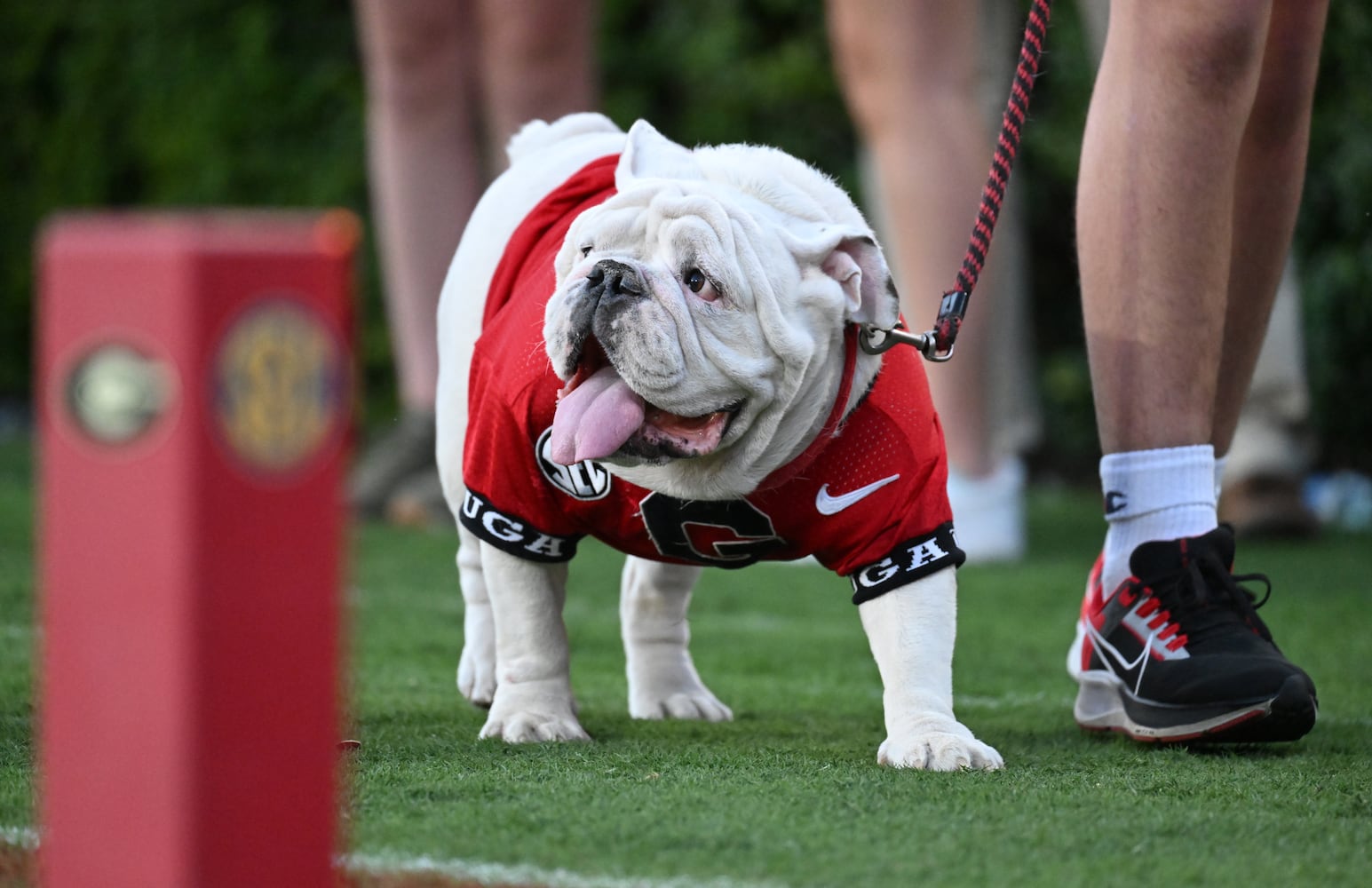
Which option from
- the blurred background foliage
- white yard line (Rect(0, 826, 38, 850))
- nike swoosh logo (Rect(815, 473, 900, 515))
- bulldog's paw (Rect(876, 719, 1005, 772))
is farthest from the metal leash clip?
the blurred background foliage

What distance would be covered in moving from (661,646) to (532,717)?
0.36 meters

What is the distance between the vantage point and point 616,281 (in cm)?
185

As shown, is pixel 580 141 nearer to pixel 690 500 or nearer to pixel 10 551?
pixel 690 500

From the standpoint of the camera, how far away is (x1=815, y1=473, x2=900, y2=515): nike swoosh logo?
6.42 ft

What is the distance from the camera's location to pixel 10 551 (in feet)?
12.9

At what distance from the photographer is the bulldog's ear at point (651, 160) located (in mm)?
2018

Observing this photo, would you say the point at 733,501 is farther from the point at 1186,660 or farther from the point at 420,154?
the point at 420,154

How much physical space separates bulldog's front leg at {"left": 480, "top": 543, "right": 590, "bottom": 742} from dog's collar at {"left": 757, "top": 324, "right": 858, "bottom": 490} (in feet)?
1.09

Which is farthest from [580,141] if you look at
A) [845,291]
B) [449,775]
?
[449,775]

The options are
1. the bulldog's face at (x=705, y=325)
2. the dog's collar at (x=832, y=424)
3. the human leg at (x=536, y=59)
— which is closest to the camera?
the bulldog's face at (x=705, y=325)

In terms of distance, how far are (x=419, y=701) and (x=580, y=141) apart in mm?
791

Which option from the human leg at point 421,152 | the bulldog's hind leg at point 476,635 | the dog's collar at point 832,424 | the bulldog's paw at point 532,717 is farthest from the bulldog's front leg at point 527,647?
the human leg at point 421,152

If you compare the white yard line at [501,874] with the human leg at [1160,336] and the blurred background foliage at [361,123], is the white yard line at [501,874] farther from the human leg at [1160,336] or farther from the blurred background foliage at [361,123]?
the blurred background foliage at [361,123]

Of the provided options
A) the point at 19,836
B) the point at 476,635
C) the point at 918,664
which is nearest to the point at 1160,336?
the point at 918,664
